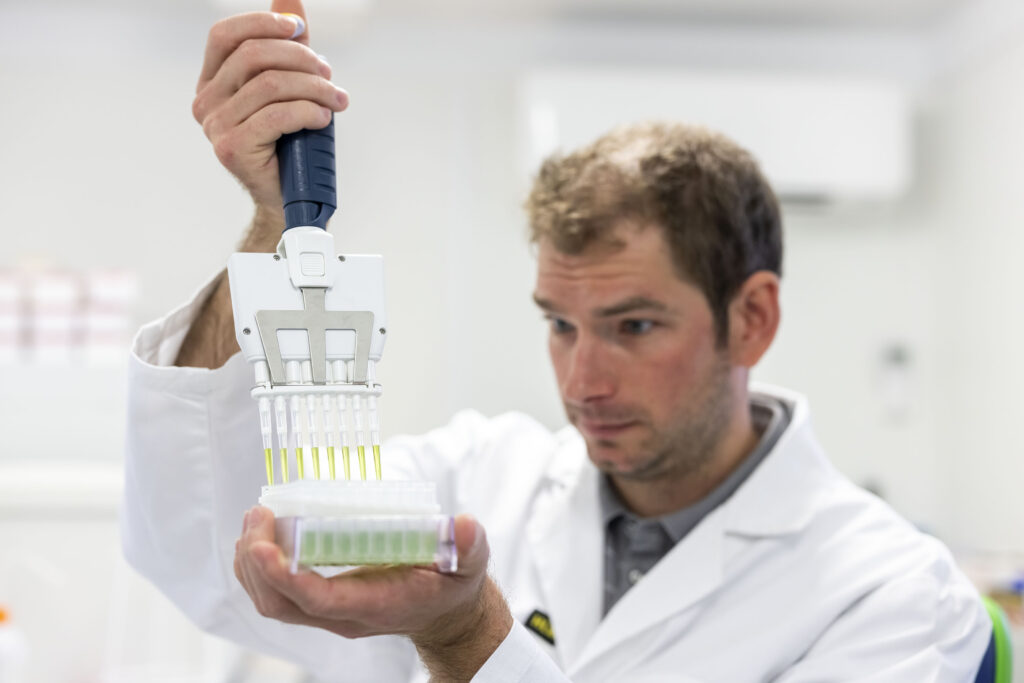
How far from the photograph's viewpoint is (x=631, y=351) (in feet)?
3.96

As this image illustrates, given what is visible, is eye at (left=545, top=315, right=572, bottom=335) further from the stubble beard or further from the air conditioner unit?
the air conditioner unit

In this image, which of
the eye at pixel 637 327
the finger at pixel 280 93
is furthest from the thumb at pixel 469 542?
the eye at pixel 637 327

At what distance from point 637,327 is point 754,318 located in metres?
0.20

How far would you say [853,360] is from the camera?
2.84 metres

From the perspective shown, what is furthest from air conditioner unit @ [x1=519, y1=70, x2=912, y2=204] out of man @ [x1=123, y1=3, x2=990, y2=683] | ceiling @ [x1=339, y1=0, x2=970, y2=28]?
man @ [x1=123, y1=3, x2=990, y2=683]

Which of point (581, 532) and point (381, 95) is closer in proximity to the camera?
point (581, 532)

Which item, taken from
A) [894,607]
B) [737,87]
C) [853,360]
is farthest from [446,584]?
[853,360]

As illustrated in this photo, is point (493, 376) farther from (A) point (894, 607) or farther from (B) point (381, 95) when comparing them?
(A) point (894, 607)

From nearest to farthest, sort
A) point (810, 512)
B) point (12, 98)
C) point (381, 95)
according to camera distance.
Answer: point (810, 512), point (12, 98), point (381, 95)

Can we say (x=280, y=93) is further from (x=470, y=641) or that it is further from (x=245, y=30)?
(x=470, y=641)

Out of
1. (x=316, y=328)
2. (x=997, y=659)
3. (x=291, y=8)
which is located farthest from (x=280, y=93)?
(x=997, y=659)

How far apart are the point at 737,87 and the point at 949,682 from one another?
194cm

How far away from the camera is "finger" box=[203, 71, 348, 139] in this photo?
74 centimetres

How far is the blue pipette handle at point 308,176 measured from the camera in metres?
0.70
